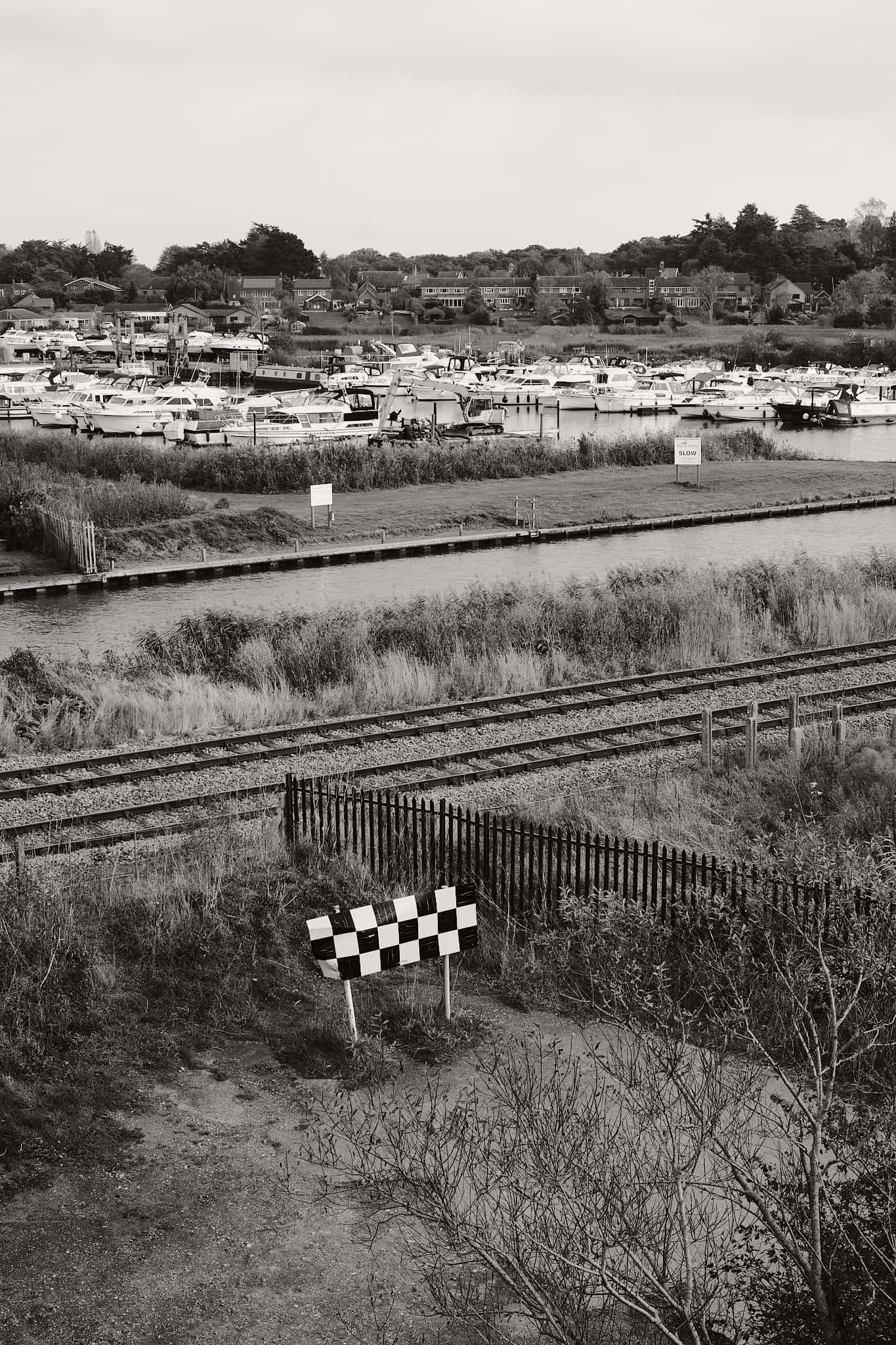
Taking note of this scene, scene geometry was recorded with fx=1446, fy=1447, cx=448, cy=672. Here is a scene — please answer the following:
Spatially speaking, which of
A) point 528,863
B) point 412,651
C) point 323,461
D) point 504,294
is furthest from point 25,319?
point 528,863

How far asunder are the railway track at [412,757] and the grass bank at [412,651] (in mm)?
1093

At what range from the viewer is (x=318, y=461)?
51.6 metres

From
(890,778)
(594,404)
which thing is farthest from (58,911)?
(594,404)

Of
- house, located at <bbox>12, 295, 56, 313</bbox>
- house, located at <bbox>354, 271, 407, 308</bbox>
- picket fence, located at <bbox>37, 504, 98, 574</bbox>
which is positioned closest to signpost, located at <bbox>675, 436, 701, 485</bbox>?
picket fence, located at <bbox>37, 504, 98, 574</bbox>

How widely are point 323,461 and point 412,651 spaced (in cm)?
2692

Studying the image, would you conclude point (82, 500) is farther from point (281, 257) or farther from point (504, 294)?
point (281, 257)

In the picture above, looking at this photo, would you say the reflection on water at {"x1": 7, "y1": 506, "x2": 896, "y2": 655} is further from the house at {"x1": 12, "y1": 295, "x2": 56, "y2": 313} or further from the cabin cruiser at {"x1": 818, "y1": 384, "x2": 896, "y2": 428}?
the house at {"x1": 12, "y1": 295, "x2": 56, "y2": 313}

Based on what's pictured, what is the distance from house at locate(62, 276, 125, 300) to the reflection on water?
15184 cm

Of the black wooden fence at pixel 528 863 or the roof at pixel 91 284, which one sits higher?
the roof at pixel 91 284

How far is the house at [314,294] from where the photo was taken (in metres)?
174

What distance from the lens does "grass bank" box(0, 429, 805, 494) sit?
4797 centimetres

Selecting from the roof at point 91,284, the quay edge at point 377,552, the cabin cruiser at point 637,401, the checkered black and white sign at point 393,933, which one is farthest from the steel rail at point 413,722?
the roof at point 91,284

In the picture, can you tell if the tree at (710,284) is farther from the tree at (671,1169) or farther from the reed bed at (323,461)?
the tree at (671,1169)

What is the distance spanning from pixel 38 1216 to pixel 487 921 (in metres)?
5.40
